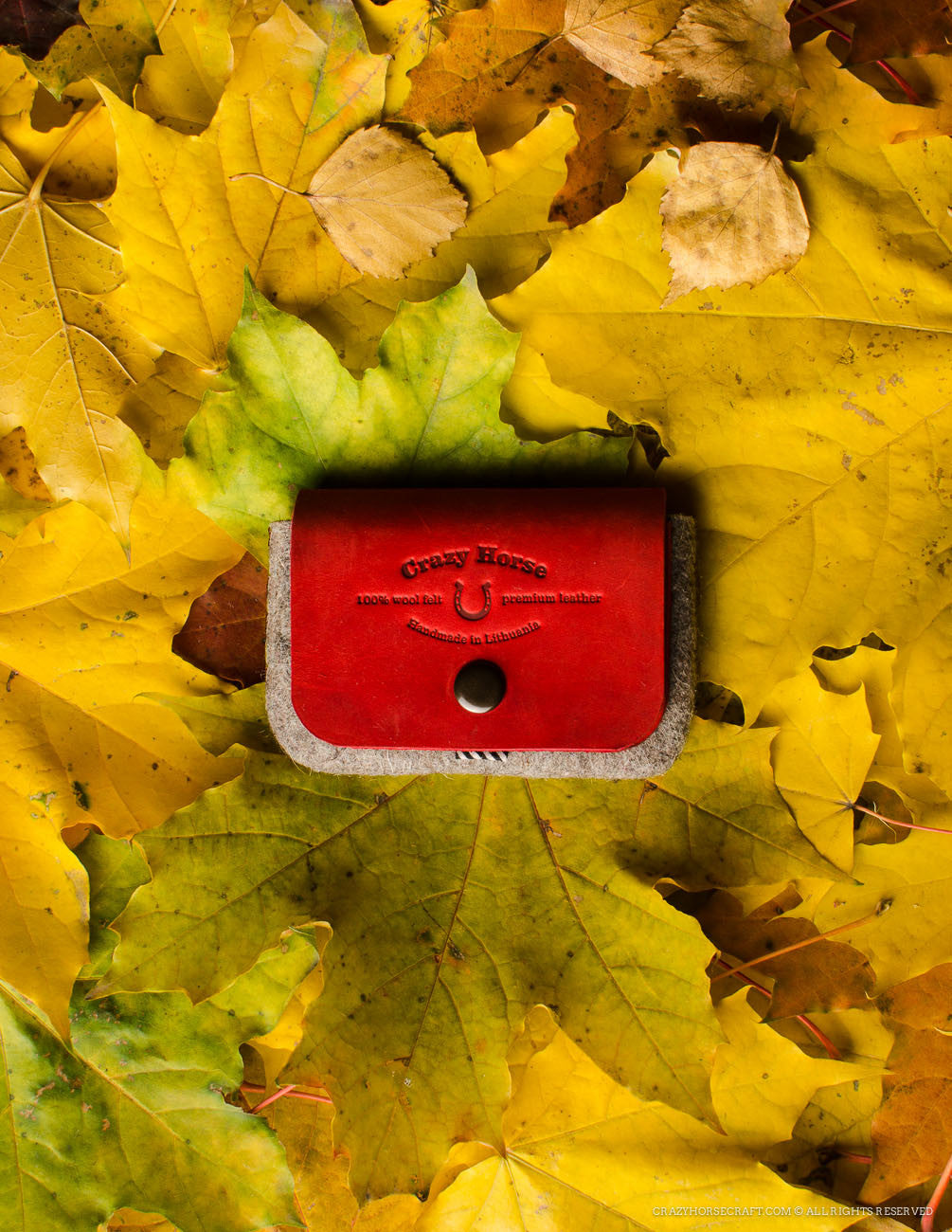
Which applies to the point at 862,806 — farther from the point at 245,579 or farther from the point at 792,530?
the point at 245,579

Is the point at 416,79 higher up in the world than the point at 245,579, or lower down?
higher up

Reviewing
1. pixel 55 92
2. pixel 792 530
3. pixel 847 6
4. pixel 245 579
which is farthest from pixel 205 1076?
pixel 847 6

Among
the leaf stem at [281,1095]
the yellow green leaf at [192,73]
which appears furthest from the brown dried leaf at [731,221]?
the leaf stem at [281,1095]

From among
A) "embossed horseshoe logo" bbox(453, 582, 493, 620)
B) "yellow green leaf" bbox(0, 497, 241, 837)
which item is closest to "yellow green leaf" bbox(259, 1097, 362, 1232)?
"yellow green leaf" bbox(0, 497, 241, 837)

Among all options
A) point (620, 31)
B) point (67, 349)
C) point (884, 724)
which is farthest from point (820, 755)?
point (67, 349)

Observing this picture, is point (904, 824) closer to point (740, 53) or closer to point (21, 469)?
point (740, 53)

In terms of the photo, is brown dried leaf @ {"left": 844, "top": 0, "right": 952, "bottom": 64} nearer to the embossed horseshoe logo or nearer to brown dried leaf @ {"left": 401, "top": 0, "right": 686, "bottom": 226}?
brown dried leaf @ {"left": 401, "top": 0, "right": 686, "bottom": 226}

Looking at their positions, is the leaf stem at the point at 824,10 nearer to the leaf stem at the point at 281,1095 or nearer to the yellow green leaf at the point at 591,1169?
the yellow green leaf at the point at 591,1169
